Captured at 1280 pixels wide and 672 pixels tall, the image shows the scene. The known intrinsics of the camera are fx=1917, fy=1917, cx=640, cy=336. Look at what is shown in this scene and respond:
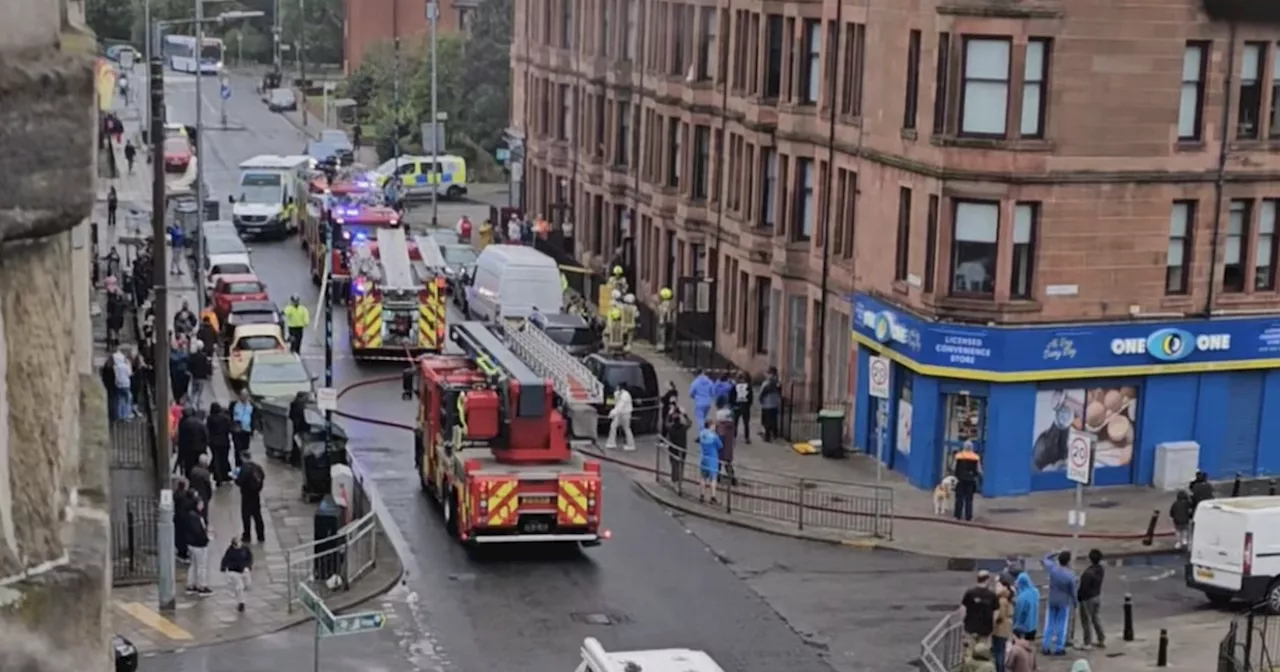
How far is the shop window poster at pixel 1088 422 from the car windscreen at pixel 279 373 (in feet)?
48.6

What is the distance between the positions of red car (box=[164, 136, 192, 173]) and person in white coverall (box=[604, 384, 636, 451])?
149ft

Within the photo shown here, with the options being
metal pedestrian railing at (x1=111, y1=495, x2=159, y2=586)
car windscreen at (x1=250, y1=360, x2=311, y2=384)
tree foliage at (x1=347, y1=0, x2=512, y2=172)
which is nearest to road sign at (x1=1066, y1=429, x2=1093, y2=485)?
metal pedestrian railing at (x1=111, y1=495, x2=159, y2=586)

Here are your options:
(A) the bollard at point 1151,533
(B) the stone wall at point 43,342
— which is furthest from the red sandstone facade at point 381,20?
(B) the stone wall at point 43,342

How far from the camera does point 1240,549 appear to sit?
26641 mm

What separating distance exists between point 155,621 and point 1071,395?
17481 mm

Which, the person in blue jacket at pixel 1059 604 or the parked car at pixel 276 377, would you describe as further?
the parked car at pixel 276 377

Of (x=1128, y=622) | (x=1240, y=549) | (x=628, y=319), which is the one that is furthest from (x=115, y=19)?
(x=1128, y=622)

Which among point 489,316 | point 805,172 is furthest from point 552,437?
point 489,316

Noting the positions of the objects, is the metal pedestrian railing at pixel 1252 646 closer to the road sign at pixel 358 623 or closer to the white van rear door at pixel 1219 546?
the white van rear door at pixel 1219 546

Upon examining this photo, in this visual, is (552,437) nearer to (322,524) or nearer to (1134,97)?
→ (322,524)

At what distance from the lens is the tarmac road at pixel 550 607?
23875 mm

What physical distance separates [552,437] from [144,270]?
82.1ft

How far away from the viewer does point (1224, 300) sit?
1416 inches

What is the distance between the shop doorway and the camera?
3409 centimetres
